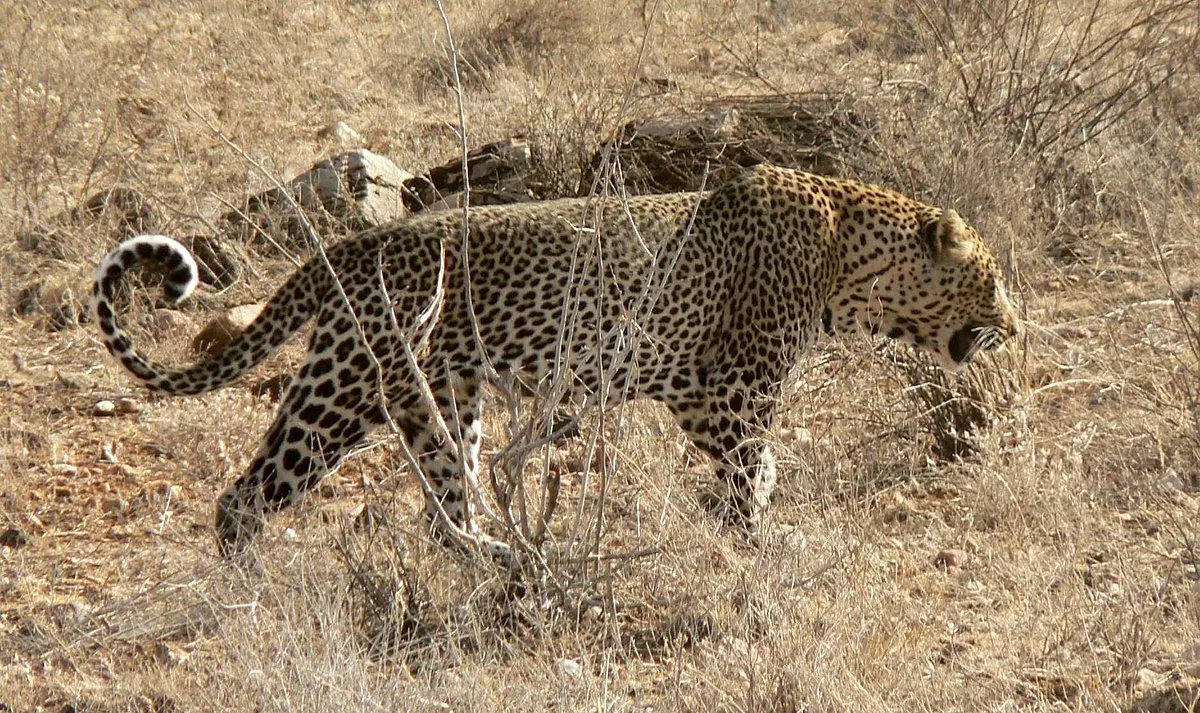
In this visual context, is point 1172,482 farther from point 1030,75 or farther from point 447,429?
point 1030,75

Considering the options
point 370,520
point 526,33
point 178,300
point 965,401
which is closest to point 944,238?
point 965,401

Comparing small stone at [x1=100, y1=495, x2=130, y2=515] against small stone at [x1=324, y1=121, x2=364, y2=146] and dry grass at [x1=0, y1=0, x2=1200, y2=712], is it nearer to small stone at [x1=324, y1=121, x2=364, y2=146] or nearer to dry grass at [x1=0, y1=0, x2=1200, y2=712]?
dry grass at [x1=0, y1=0, x2=1200, y2=712]

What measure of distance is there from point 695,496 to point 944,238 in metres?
1.72

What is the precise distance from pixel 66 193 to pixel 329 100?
325 cm

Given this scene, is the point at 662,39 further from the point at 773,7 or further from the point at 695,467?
the point at 695,467

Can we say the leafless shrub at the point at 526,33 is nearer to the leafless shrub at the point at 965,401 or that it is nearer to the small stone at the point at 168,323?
the small stone at the point at 168,323

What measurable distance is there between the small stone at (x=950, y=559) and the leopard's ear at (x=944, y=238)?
1381mm

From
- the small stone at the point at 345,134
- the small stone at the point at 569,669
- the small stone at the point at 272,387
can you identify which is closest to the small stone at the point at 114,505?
the small stone at the point at 272,387

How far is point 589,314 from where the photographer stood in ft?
19.7

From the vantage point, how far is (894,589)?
211 inches

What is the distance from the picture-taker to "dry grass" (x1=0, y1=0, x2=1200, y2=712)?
15.4ft

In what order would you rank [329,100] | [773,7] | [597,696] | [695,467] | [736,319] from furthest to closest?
[773,7]
[329,100]
[695,467]
[736,319]
[597,696]

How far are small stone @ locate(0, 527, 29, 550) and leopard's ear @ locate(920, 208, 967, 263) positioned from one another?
4.07 metres

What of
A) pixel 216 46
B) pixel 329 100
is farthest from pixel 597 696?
pixel 216 46
